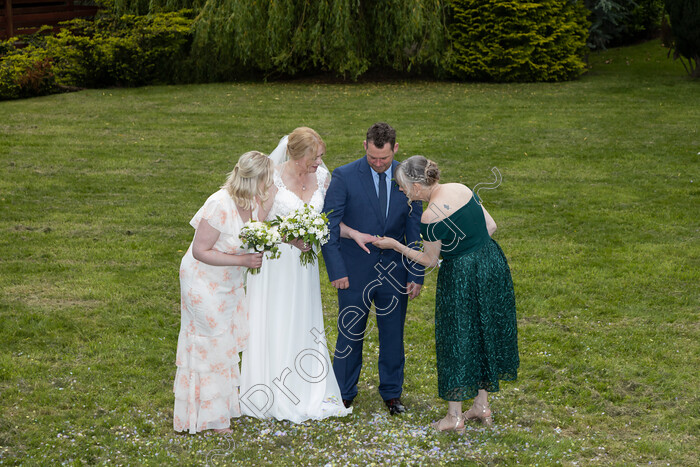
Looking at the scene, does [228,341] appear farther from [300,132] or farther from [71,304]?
[71,304]

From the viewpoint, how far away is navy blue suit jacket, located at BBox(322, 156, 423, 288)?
575cm

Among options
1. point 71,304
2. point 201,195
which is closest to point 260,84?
point 201,195

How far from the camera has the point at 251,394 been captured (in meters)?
6.05

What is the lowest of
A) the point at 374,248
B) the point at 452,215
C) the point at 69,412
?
the point at 69,412

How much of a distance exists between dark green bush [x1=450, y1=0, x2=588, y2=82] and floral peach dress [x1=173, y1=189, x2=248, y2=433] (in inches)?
774

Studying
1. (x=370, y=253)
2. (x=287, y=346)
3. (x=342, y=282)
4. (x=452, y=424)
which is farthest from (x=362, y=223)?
(x=452, y=424)

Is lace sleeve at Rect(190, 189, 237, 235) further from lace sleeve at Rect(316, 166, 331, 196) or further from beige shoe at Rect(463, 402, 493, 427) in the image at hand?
beige shoe at Rect(463, 402, 493, 427)

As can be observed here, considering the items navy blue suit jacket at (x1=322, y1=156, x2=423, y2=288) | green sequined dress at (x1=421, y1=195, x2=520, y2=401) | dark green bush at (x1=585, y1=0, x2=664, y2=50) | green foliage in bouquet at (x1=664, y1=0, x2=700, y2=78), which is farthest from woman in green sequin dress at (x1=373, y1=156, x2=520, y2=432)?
dark green bush at (x1=585, y1=0, x2=664, y2=50)

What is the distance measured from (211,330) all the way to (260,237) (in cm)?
82

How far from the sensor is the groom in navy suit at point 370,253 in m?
5.75

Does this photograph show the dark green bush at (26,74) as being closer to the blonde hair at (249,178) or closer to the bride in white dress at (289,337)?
the bride in white dress at (289,337)

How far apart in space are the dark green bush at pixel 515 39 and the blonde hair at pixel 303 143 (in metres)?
19.2

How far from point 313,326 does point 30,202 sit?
25.9 feet

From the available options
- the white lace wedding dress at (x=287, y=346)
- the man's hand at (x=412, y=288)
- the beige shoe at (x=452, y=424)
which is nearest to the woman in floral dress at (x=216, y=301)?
the white lace wedding dress at (x=287, y=346)
